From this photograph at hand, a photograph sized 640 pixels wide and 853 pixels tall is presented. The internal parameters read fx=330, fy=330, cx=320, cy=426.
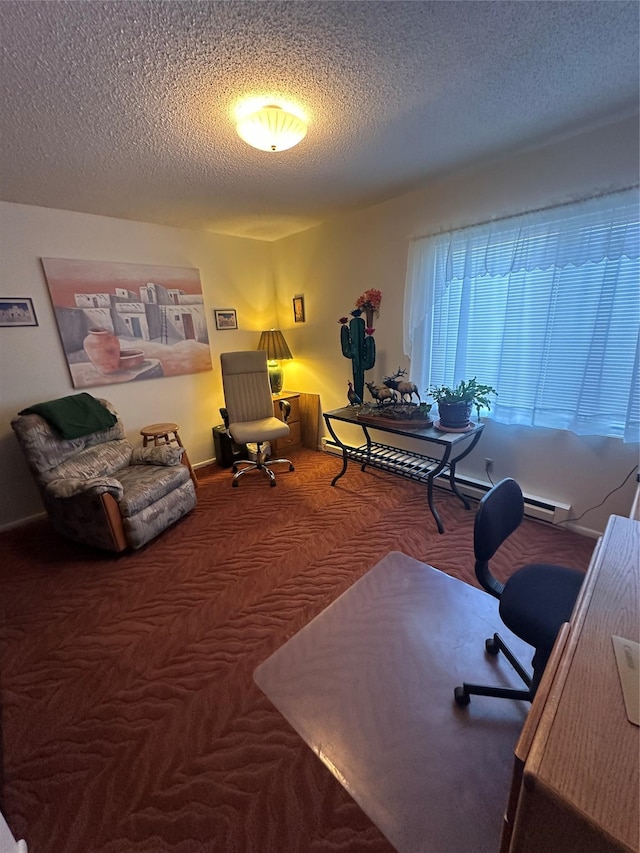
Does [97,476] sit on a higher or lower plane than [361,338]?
Result: lower

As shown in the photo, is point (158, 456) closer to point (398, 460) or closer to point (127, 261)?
point (127, 261)

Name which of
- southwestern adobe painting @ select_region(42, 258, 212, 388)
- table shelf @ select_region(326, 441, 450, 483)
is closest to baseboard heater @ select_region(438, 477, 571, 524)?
table shelf @ select_region(326, 441, 450, 483)

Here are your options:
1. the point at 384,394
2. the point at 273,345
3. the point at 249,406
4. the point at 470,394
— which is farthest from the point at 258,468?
the point at 470,394

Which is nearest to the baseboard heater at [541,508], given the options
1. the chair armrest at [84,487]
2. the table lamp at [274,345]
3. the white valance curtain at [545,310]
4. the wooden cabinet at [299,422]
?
the white valance curtain at [545,310]

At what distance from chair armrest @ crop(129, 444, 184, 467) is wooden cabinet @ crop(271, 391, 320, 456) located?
4.24ft

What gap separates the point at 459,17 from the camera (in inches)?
43.8

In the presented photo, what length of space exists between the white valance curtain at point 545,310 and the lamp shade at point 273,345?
5.30 feet

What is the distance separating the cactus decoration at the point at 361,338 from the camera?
2951mm

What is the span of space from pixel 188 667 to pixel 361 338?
257 centimetres

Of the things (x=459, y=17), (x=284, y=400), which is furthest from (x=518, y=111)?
(x=284, y=400)

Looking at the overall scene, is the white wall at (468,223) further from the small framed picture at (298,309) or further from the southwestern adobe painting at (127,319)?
the southwestern adobe painting at (127,319)

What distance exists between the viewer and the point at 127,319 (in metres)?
3.00

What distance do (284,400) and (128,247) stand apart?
2.01 meters

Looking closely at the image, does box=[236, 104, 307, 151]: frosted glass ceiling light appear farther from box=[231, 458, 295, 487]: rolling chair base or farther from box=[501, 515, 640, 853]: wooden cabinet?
box=[231, 458, 295, 487]: rolling chair base
